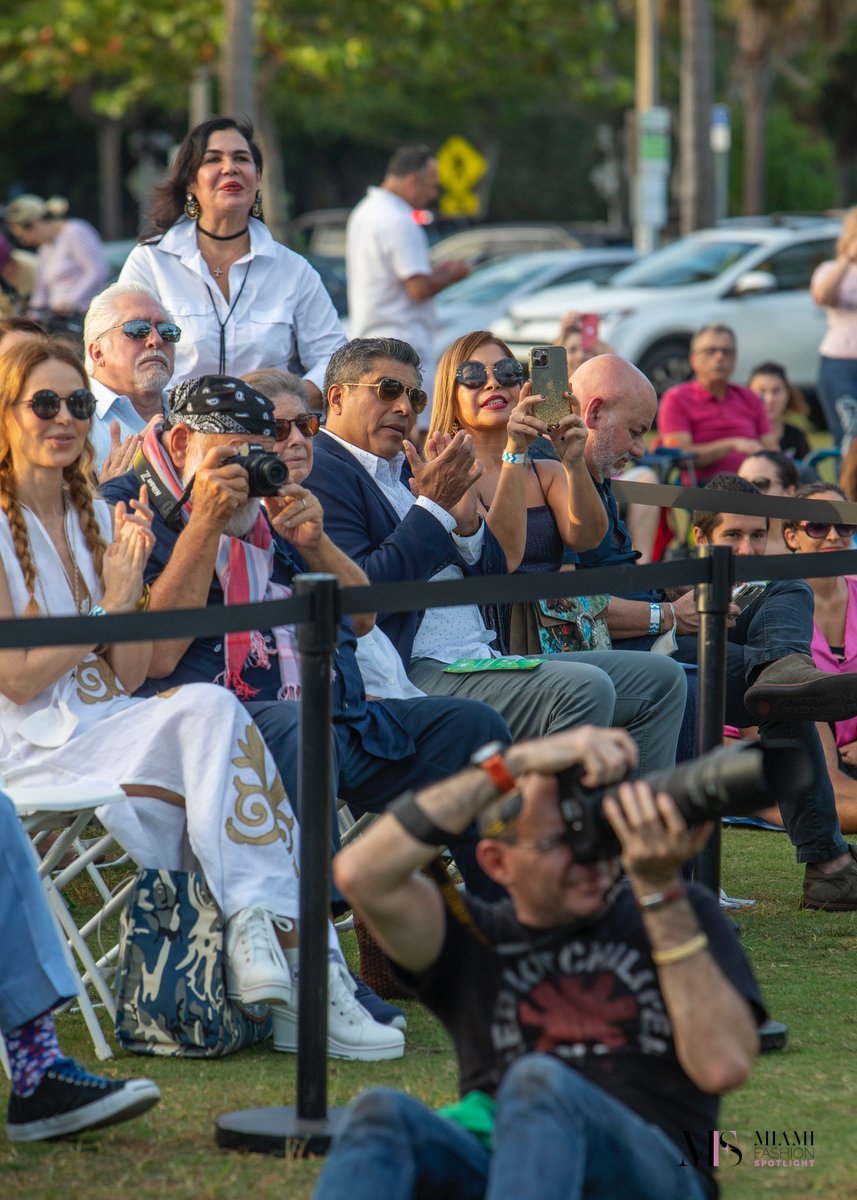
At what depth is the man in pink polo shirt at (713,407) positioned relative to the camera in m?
10.4

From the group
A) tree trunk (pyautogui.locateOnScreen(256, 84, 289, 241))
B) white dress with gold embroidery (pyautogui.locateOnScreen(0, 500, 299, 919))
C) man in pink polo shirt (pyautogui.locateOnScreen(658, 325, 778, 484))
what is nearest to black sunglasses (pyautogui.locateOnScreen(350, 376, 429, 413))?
white dress with gold embroidery (pyautogui.locateOnScreen(0, 500, 299, 919))

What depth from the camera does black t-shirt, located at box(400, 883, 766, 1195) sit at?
116 inches

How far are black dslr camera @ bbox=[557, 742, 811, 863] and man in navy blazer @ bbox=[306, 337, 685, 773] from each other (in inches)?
85.8

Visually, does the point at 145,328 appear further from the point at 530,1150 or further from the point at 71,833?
the point at 530,1150

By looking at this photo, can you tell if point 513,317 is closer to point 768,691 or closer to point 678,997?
point 768,691

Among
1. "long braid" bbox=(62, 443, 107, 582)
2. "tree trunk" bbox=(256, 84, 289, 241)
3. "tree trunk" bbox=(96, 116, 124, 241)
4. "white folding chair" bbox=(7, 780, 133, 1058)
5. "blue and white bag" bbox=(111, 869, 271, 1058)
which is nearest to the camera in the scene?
"white folding chair" bbox=(7, 780, 133, 1058)

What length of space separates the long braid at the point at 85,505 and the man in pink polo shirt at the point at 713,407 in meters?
5.99

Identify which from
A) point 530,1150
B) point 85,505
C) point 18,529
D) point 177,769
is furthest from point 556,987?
point 85,505

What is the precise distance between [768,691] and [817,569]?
121cm

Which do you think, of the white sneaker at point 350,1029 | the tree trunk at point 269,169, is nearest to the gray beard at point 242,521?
the white sneaker at point 350,1029

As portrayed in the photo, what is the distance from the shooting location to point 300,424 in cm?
510

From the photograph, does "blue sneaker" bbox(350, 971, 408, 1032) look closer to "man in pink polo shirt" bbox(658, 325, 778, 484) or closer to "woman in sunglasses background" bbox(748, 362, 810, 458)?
"man in pink polo shirt" bbox(658, 325, 778, 484)

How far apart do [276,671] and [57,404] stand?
867 millimetres

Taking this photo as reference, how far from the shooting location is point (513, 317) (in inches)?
719
